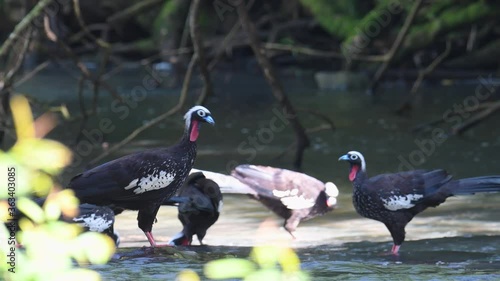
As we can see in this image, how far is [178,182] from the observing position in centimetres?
602

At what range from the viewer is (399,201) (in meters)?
6.62

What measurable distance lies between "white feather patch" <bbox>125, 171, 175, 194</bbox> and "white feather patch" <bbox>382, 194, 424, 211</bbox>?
5.15ft

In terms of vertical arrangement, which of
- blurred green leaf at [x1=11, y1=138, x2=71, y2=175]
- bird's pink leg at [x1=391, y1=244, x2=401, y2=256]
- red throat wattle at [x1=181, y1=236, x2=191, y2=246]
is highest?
red throat wattle at [x1=181, y1=236, x2=191, y2=246]

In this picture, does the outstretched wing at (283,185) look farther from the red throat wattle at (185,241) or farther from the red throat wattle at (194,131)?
the red throat wattle at (194,131)

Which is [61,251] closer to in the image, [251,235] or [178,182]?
[178,182]

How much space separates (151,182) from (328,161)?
15.2 ft

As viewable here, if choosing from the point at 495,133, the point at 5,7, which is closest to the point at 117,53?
the point at 5,7

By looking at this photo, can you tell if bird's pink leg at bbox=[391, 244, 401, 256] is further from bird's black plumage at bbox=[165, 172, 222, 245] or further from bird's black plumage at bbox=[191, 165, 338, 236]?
bird's black plumage at bbox=[165, 172, 222, 245]

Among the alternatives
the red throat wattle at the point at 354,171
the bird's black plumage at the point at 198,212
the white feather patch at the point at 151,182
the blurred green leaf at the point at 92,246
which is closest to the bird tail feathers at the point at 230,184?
the bird's black plumage at the point at 198,212

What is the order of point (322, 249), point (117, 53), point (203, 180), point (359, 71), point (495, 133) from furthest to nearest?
1. point (117, 53)
2. point (359, 71)
3. point (495, 133)
4. point (203, 180)
5. point (322, 249)

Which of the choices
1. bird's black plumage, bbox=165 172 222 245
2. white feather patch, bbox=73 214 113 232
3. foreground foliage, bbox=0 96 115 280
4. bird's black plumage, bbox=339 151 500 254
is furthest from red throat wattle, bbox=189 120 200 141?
foreground foliage, bbox=0 96 115 280

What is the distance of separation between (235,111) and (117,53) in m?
8.76

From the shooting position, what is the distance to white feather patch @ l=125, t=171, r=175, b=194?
19.3 feet

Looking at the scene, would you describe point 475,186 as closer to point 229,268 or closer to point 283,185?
point 283,185
